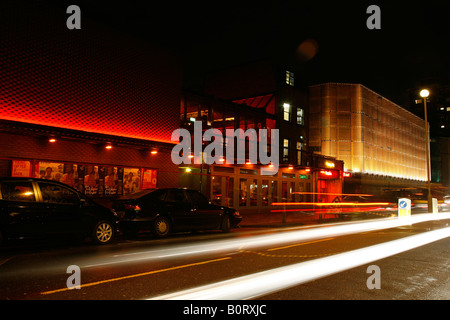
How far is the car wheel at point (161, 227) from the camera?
12141 millimetres

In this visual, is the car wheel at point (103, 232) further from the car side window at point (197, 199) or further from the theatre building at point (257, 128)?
the theatre building at point (257, 128)

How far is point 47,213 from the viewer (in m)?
9.64

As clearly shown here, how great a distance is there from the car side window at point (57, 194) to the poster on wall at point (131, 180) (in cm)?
683

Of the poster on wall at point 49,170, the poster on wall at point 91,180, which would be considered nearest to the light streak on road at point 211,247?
the poster on wall at point 91,180

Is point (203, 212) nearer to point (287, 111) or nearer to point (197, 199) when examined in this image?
point (197, 199)

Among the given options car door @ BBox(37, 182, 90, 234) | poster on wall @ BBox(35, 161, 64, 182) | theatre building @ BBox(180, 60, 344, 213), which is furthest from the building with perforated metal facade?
car door @ BBox(37, 182, 90, 234)

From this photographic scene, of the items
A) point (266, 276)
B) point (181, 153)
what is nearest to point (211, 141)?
point (181, 153)

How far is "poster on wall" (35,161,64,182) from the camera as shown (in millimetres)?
14656

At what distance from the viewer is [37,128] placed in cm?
1337

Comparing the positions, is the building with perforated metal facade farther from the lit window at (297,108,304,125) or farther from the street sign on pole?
the street sign on pole

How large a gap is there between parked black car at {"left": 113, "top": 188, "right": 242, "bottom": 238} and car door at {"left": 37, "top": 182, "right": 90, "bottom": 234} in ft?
5.37

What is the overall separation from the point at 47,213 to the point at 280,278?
6569 mm

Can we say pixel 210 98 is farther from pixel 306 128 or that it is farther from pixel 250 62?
pixel 306 128
